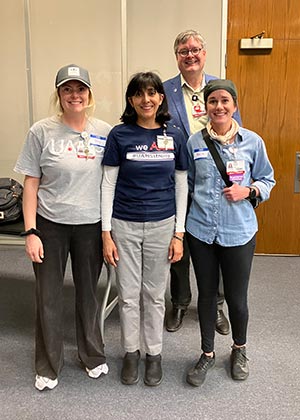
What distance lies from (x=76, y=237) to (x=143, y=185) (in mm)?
384

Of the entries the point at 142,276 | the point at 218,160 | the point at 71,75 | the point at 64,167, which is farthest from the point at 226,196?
the point at 71,75

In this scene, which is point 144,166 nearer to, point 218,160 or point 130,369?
point 218,160

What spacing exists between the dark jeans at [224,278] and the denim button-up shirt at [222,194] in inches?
1.8

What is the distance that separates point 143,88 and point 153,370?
133cm

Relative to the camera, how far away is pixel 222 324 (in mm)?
2670

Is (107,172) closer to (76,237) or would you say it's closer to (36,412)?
(76,237)

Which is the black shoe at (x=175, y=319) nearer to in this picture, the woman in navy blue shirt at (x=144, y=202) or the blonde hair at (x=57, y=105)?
the woman in navy blue shirt at (x=144, y=202)

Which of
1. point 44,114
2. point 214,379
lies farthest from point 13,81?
point 214,379

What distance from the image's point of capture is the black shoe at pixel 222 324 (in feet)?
8.63

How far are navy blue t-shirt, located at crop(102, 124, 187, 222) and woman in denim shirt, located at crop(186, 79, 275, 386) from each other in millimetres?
129

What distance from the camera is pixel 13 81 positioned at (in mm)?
4145

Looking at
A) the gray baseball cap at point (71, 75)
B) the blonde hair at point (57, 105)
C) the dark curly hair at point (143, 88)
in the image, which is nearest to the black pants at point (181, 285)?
the dark curly hair at point (143, 88)

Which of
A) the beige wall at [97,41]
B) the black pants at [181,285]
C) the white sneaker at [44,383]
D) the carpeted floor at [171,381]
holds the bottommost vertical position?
the carpeted floor at [171,381]

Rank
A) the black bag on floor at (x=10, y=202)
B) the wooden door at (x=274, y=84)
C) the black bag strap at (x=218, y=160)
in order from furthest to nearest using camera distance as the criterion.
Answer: the wooden door at (x=274, y=84) → the black bag on floor at (x=10, y=202) → the black bag strap at (x=218, y=160)
